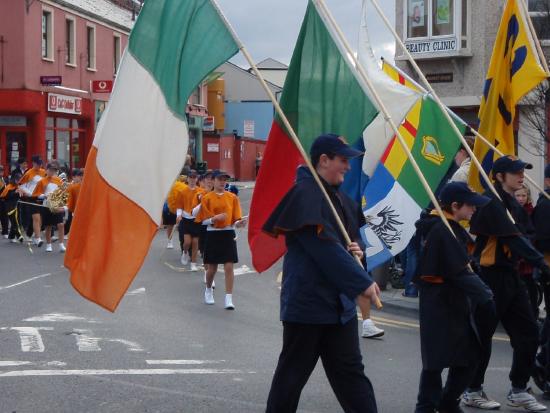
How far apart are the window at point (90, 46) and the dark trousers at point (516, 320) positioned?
34.8 m

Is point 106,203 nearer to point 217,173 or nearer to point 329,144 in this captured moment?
point 329,144

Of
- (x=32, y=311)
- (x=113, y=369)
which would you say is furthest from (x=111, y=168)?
(x=32, y=311)

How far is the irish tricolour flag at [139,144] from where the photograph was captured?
6.43m

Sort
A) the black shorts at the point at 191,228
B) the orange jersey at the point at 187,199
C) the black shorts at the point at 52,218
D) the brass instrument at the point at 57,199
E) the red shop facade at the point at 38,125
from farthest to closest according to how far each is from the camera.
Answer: the red shop facade at the point at 38,125
the black shorts at the point at 52,218
the brass instrument at the point at 57,199
the orange jersey at the point at 187,199
the black shorts at the point at 191,228

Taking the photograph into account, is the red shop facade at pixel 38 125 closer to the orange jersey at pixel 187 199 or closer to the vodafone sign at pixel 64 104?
the vodafone sign at pixel 64 104

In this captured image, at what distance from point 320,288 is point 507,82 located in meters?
4.12

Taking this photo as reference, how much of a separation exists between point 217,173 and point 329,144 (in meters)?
7.83

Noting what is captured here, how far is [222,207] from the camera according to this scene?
43.8ft

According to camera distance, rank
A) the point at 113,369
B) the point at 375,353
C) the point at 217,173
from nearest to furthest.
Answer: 1. the point at 113,369
2. the point at 375,353
3. the point at 217,173

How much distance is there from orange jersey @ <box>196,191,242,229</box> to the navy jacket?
7.47 metres

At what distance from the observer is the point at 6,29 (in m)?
34.6

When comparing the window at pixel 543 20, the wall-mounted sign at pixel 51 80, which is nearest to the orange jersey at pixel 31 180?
the window at pixel 543 20

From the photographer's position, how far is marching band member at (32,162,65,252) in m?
21.0

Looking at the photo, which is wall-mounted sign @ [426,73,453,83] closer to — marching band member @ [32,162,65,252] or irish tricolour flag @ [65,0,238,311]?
marching band member @ [32,162,65,252]
